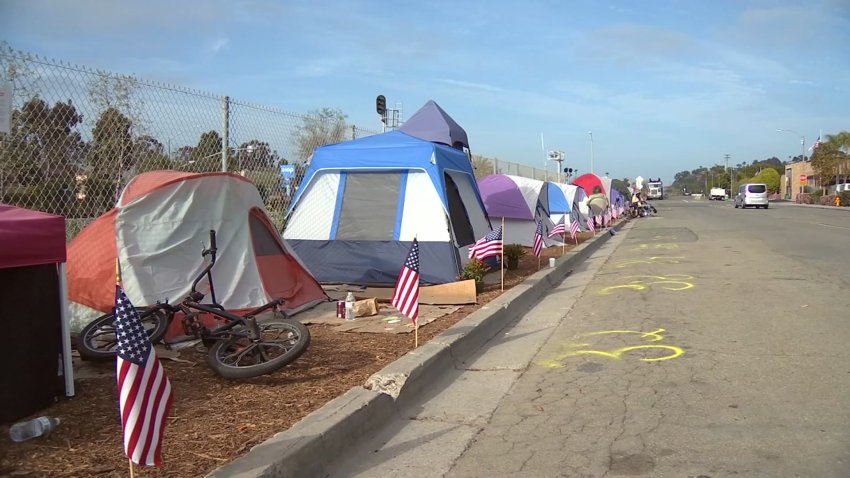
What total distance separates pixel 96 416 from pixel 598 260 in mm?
12888

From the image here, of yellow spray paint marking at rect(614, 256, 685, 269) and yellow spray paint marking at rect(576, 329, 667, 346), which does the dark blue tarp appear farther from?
yellow spray paint marking at rect(614, 256, 685, 269)

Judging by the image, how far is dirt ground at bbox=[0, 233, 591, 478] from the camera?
3.46m

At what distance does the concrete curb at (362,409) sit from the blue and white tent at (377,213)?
201cm

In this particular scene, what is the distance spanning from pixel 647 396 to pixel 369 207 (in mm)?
5917

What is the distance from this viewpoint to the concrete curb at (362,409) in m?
3.40

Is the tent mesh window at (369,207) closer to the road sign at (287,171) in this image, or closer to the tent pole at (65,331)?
the road sign at (287,171)

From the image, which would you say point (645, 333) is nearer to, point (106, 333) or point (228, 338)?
point (228, 338)

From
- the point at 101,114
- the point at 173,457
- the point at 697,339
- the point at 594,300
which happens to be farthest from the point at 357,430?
the point at 594,300

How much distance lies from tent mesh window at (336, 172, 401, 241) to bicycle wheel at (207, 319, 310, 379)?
433cm

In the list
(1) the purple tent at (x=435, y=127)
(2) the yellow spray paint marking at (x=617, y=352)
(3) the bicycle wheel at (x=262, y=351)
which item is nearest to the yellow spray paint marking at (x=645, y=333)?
(2) the yellow spray paint marking at (x=617, y=352)

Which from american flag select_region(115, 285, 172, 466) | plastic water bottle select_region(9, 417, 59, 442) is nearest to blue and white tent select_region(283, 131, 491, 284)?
plastic water bottle select_region(9, 417, 59, 442)

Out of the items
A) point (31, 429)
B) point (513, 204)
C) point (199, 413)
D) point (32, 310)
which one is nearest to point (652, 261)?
point (513, 204)

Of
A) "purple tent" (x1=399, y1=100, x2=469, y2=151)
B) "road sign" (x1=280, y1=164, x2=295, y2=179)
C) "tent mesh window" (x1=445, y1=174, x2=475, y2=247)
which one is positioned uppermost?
"purple tent" (x1=399, y1=100, x2=469, y2=151)

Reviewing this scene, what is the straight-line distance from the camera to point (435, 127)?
435 inches
